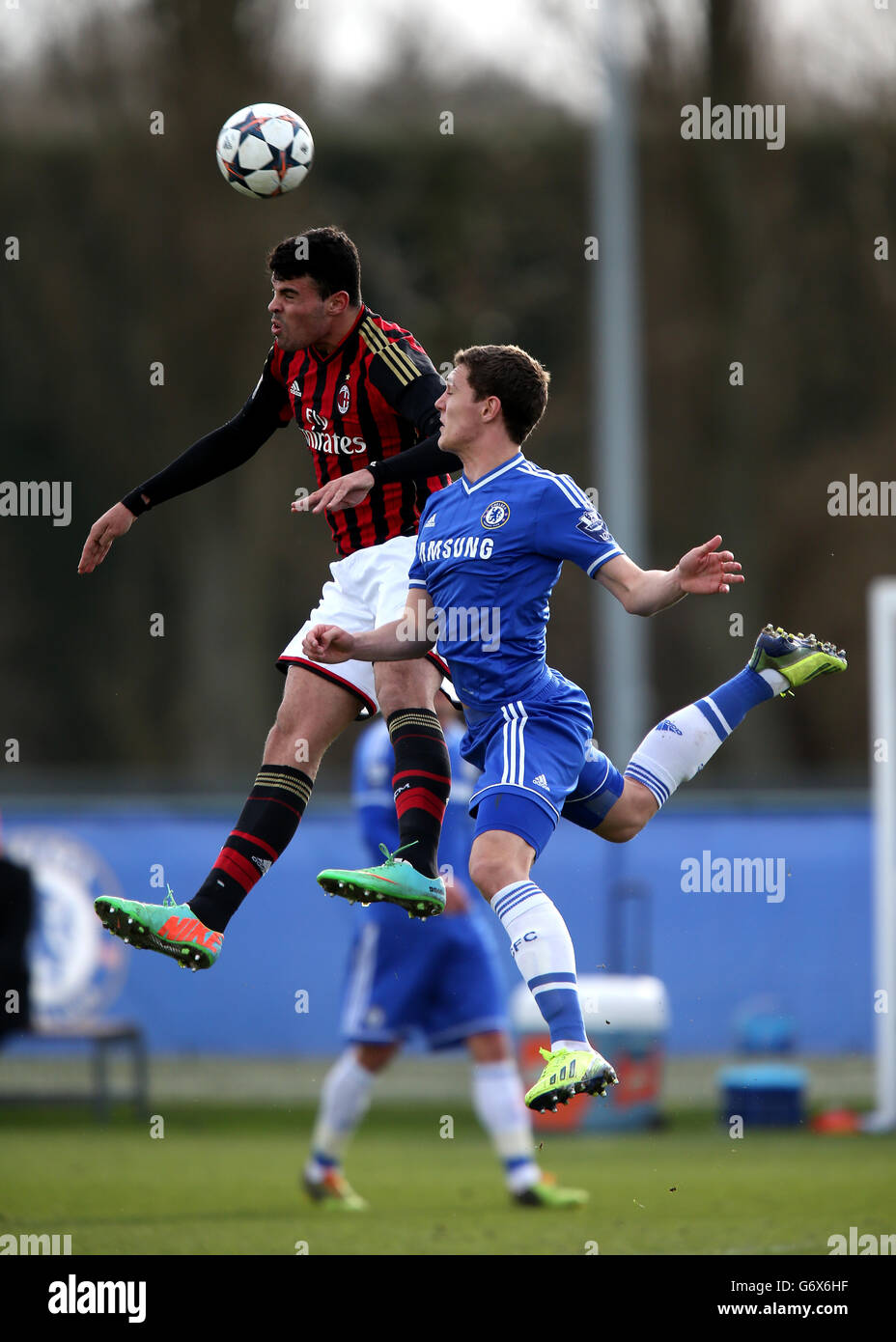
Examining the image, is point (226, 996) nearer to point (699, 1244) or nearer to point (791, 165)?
point (699, 1244)

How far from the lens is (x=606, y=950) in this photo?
12203mm

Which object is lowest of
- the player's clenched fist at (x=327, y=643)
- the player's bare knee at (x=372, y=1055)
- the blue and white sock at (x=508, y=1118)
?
the blue and white sock at (x=508, y=1118)

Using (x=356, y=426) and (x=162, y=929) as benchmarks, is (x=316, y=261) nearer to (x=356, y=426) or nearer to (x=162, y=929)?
(x=356, y=426)

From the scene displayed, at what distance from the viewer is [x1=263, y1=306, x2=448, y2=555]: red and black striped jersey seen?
22.0 ft

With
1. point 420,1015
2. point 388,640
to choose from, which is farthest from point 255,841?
point 420,1015

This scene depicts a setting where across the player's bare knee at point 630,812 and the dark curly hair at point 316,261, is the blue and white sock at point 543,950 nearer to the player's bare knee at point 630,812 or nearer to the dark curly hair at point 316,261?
the player's bare knee at point 630,812

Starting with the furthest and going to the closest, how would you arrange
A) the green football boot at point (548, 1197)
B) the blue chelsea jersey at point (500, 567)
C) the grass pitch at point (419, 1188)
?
the green football boot at point (548, 1197), the grass pitch at point (419, 1188), the blue chelsea jersey at point (500, 567)

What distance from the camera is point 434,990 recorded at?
9672 millimetres

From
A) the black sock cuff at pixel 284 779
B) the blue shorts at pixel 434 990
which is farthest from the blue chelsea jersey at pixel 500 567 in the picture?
the blue shorts at pixel 434 990

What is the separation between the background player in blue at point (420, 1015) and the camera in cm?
953

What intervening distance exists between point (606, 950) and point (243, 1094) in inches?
102

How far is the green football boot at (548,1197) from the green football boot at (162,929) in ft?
11.5

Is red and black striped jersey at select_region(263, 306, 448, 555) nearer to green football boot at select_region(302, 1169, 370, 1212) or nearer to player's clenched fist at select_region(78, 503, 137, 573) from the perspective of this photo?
player's clenched fist at select_region(78, 503, 137, 573)
